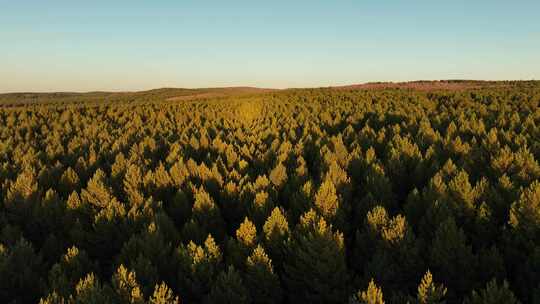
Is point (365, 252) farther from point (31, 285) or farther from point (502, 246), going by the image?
point (31, 285)

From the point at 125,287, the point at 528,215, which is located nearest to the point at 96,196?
the point at 125,287

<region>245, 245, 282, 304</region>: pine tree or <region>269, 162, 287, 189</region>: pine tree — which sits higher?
<region>269, 162, 287, 189</region>: pine tree

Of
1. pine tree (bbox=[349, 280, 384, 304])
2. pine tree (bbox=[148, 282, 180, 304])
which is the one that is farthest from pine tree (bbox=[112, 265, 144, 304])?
pine tree (bbox=[349, 280, 384, 304])

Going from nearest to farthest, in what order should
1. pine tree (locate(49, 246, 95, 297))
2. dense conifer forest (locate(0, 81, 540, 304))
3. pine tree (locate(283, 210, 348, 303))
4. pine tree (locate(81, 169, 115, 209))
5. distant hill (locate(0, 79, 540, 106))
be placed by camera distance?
1. pine tree (locate(49, 246, 95, 297))
2. dense conifer forest (locate(0, 81, 540, 304))
3. pine tree (locate(283, 210, 348, 303))
4. pine tree (locate(81, 169, 115, 209))
5. distant hill (locate(0, 79, 540, 106))

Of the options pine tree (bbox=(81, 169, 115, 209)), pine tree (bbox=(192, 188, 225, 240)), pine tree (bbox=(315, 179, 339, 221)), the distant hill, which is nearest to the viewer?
pine tree (bbox=(315, 179, 339, 221))

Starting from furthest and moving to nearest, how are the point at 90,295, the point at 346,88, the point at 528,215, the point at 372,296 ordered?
the point at 346,88
the point at 528,215
the point at 90,295
the point at 372,296

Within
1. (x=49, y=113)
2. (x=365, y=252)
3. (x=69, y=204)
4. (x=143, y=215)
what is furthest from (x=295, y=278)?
(x=49, y=113)

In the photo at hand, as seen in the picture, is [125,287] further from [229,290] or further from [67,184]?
[67,184]

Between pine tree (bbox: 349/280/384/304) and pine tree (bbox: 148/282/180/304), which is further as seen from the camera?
pine tree (bbox: 148/282/180/304)

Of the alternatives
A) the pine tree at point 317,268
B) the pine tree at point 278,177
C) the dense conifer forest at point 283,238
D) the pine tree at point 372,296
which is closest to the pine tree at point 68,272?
the dense conifer forest at point 283,238

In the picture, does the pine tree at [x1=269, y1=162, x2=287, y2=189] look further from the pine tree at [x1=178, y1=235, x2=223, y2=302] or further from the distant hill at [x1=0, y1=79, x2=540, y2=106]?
the distant hill at [x1=0, y1=79, x2=540, y2=106]

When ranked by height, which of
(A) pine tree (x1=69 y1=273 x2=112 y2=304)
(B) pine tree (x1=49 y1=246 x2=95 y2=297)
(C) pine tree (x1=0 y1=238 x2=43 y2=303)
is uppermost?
(A) pine tree (x1=69 y1=273 x2=112 y2=304)

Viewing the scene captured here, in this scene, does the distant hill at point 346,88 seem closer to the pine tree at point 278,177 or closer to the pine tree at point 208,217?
the pine tree at point 278,177
